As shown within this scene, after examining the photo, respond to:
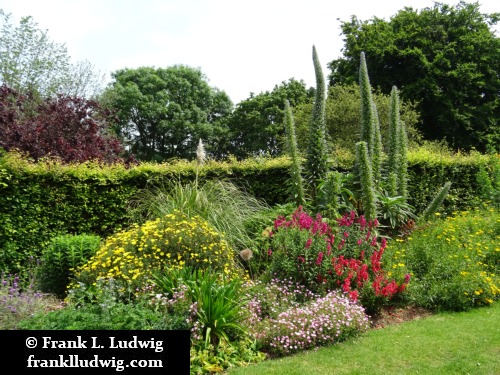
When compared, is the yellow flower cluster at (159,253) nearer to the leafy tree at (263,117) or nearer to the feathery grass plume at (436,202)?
the feathery grass plume at (436,202)

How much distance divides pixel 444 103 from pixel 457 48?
3.11 metres

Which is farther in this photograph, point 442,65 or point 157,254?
point 442,65

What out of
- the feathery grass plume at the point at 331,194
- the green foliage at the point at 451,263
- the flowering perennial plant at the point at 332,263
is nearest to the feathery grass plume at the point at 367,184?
the feathery grass plume at the point at 331,194

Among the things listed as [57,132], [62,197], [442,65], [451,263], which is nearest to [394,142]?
[451,263]

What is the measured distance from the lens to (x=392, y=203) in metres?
7.88

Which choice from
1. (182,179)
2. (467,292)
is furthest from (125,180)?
(467,292)

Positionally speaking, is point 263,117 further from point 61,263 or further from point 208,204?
point 61,263

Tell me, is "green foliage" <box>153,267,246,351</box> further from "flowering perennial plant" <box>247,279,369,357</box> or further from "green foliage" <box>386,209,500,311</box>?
"green foliage" <box>386,209,500,311</box>

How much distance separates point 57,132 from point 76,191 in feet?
16.7

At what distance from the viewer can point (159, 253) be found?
17.9 ft

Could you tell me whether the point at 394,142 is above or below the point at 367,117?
below

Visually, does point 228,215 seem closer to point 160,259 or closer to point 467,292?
point 160,259

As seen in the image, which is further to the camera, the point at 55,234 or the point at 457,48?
the point at 457,48

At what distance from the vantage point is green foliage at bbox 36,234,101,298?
614 cm
